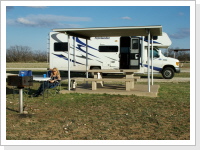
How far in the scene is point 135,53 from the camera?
16.4m

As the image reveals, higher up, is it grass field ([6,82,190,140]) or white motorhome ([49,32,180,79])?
white motorhome ([49,32,180,79])

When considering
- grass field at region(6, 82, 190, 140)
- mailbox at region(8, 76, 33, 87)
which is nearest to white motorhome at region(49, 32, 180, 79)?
grass field at region(6, 82, 190, 140)

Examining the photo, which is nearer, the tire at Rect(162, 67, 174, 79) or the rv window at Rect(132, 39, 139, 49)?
the rv window at Rect(132, 39, 139, 49)

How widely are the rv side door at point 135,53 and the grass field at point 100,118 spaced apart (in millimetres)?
7463

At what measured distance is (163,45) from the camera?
1659cm

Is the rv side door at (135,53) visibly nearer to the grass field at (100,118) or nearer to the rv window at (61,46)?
the rv window at (61,46)

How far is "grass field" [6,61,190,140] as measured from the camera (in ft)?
17.0

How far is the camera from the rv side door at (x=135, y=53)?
1630 centimetres

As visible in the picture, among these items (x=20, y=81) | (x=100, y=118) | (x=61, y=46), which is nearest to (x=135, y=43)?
(x=61, y=46)

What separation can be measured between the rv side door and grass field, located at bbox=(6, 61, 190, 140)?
7463mm

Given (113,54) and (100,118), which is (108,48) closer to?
(113,54)

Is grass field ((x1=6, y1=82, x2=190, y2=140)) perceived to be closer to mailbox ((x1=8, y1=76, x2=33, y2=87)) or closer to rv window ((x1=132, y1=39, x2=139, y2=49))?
mailbox ((x1=8, y1=76, x2=33, y2=87))

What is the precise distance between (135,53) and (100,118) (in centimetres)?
1045
